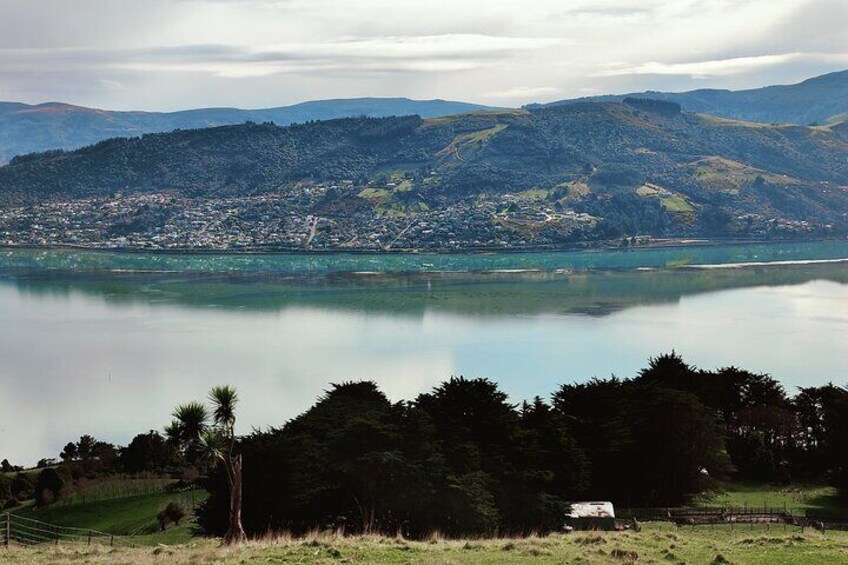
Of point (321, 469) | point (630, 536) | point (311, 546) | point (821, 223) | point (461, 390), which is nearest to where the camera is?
point (311, 546)

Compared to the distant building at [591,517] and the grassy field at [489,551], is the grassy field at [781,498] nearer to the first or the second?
the distant building at [591,517]

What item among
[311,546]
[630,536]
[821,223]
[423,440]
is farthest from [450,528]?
[821,223]

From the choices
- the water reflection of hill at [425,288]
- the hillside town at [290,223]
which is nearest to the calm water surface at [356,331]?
the water reflection of hill at [425,288]

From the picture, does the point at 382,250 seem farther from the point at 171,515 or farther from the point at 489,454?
the point at 489,454

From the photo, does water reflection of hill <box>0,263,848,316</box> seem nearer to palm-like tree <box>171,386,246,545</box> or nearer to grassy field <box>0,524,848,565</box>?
palm-like tree <box>171,386,246,545</box>

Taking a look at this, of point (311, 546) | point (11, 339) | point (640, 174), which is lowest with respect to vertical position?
point (11, 339)

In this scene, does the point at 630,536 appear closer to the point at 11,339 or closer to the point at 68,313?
the point at 11,339
